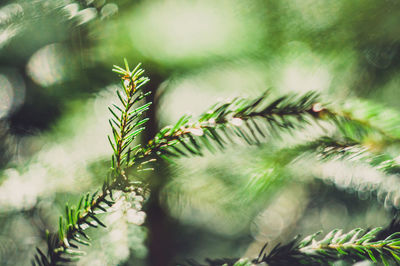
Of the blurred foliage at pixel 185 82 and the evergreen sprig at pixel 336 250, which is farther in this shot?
the blurred foliage at pixel 185 82

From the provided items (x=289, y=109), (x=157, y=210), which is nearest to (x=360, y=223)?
(x=157, y=210)

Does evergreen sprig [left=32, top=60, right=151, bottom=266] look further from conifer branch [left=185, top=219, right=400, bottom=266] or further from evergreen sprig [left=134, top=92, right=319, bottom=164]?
conifer branch [left=185, top=219, right=400, bottom=266]

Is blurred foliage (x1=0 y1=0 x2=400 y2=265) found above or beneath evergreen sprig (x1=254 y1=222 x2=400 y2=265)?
above

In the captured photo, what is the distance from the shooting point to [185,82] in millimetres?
721

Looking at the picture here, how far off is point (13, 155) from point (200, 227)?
89 centimetres

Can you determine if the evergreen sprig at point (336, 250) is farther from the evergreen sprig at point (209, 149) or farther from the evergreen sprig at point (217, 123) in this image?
the evergreen sprig at point (217, 123)

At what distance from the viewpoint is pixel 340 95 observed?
69 cm

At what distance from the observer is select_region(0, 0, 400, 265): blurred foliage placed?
514mm

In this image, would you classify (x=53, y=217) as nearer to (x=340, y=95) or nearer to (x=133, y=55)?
(x=133, y=55)

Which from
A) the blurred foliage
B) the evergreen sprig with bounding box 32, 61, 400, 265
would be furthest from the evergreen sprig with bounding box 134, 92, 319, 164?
the blurred foliage

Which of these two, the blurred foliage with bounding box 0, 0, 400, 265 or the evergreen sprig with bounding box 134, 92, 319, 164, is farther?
the blurred foliage with bounding box 0, 0, 400, 265

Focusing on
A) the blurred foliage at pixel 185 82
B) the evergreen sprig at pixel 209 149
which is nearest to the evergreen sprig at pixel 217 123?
the evergreen sprig at pixel 209 149

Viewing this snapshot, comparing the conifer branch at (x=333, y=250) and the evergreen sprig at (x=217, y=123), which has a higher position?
the evergreen sprig at (x=217, y=123)

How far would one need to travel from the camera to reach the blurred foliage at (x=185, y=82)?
0.51 metres
